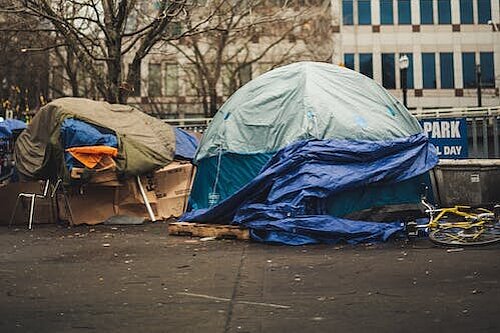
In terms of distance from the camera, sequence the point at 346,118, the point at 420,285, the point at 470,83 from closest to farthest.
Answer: the point at 420,285 < the point at 346,118 < the point at 470,83

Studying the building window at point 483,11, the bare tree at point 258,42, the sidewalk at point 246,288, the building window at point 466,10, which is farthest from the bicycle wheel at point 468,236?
the building window at point 483,11

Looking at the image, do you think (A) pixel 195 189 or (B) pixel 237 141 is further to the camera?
(A) pixel 195 189

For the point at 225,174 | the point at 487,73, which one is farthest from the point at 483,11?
the point at 225,174

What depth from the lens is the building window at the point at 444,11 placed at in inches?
1841

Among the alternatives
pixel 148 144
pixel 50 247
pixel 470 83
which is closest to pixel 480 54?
pixel 470 83

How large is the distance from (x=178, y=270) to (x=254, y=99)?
4783mm

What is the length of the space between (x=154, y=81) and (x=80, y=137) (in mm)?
29902

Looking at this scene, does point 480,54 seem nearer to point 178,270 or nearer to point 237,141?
point 237,141

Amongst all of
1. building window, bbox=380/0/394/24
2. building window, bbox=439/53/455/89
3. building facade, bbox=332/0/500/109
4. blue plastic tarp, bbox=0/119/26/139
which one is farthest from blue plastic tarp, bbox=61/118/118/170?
building window, bbox=439/53/455/89

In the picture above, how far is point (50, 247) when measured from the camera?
9578 millimetres

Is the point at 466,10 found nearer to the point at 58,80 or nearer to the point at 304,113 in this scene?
the point at 58,80

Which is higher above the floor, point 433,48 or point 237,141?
point 433,48

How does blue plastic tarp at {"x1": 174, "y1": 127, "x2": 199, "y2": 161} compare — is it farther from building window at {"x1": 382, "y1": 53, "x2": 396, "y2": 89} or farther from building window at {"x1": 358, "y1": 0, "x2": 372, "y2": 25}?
building window at {"x1": 358, "y1": 0, "x2": 372, "y2": 25}

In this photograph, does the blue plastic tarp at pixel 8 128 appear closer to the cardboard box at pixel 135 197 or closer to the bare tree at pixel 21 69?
the cardboard box at pixel 135 197
